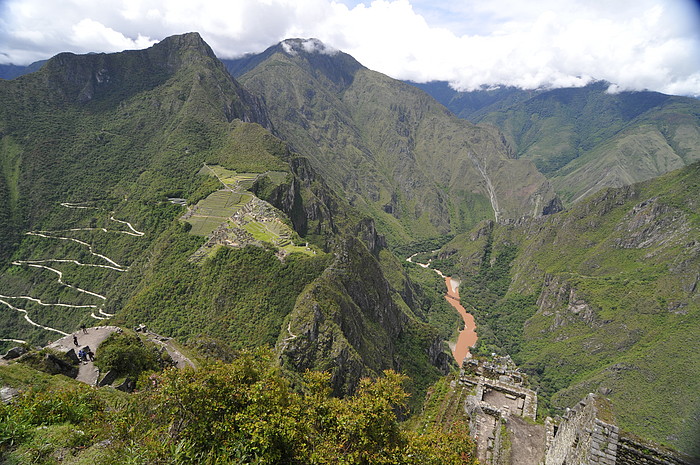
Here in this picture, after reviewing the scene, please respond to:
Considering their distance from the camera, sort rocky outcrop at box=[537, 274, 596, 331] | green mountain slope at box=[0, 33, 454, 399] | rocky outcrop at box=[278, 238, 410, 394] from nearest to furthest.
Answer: rocky outcrop at box=[278, 238, 410, 394], green mountain slope at box=[0, 33, 454, 399], rocky outcrop at box=[537, 274, 596, 331]

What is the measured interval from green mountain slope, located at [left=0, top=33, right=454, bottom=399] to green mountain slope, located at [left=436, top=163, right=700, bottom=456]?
189ft

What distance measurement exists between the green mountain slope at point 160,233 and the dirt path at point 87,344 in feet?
47.5

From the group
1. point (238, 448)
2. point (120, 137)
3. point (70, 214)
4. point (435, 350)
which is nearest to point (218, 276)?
point (435, 350)

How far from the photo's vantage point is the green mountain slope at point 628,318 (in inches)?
4097

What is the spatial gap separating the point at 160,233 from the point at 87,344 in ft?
266

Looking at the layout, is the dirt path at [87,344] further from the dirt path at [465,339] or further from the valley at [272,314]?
the dirt path at [465,339]

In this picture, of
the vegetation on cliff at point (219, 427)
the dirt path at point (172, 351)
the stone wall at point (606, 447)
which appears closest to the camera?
the vegetation on cliff at point (219, 427)

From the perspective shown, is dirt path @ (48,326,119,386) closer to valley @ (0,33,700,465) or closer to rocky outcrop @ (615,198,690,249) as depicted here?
valley @ (0,33,700,465)

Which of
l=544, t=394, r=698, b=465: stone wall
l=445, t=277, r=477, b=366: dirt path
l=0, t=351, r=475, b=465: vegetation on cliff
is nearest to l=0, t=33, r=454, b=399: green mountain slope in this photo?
l=445, t=277, r=477, b=366: dirt path

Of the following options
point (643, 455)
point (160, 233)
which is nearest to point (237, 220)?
point (160, 233)

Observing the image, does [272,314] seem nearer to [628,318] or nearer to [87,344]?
[87,344]

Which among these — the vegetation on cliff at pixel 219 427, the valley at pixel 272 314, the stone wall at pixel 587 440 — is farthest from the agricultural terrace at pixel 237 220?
the stone wall at pixel 587 440

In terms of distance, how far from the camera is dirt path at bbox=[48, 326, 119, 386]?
119 ft

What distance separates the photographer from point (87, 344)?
4459cm
